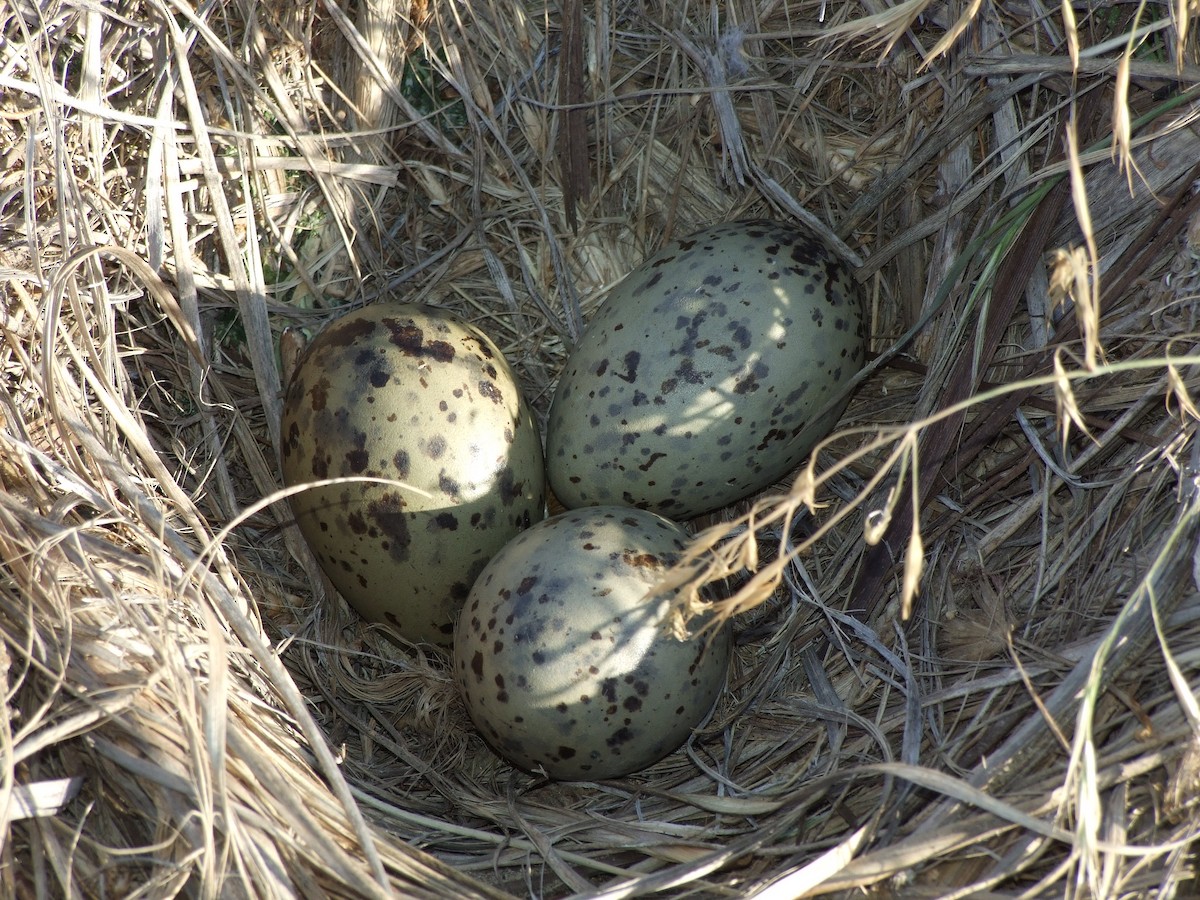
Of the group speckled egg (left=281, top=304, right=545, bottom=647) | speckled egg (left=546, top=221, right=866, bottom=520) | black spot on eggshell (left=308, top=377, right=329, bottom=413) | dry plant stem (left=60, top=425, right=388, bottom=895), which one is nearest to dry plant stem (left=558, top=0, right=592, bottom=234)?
speckled egg (left=546, top=221, right=866, bottom=520)

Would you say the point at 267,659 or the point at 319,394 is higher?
the point at 319,394

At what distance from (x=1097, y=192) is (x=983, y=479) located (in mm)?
675

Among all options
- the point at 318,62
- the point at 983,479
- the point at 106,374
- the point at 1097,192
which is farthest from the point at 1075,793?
the point at 318,62

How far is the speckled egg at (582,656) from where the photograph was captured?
1.93 meters

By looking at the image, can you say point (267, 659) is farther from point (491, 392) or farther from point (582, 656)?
point (491, 392)

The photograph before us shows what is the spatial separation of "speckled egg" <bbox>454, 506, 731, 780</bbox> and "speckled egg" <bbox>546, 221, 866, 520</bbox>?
22 centimetres

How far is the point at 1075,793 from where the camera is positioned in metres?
1.49

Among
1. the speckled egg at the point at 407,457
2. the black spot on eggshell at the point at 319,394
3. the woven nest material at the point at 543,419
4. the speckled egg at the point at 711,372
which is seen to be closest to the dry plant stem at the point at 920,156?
the woven nest material at the point at 543,419

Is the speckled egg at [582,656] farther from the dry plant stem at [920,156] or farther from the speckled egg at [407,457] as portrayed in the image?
the dry plant stem at [920,156]

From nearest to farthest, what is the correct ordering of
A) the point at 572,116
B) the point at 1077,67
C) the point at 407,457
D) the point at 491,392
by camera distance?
the point at 1077,67 → the point at 407,457 → the point at 491,392 → the point at 572,116

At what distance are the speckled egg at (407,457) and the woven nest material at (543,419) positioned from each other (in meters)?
0.19

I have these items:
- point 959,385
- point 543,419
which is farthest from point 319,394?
point 959,385

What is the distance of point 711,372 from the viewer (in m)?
2.14

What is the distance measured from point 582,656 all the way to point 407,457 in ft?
1.90
